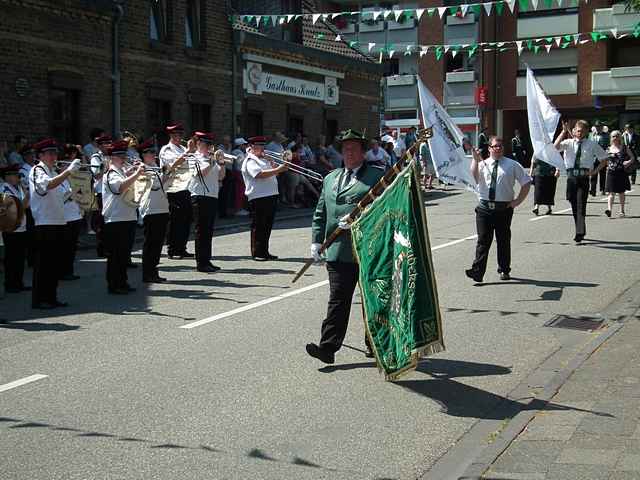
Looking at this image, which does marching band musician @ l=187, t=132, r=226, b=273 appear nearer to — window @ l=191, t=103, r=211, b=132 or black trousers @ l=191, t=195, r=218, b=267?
black trousers @ l=191, t=195, r=218, b=267

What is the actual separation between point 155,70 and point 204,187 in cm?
1064

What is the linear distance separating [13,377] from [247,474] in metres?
2.99

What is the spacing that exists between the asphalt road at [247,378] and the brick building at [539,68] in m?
38.6

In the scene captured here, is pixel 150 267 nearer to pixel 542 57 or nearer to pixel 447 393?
pixel 447 393

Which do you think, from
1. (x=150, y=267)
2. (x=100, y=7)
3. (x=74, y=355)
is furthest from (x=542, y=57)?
(x=74, y=355)

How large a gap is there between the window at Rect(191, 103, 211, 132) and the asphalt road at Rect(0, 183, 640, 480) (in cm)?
1281

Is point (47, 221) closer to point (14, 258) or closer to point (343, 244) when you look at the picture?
point (14, 258)

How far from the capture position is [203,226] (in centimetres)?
1322

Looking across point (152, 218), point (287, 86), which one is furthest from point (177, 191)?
point (287, 86)

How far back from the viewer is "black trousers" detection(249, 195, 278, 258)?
14203 millimetres

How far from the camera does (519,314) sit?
9.79 m

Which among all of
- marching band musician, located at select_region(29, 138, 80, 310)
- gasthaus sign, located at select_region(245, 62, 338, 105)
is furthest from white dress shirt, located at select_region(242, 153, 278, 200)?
gasthaus sign, located at select_region(245, 62, 338, 105)

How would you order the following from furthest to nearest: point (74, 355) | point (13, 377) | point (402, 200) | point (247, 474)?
point (74, 355), point (13, 377), point (402, 200), point (247, 474)

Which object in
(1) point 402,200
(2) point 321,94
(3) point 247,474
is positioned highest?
(2) point 321,94
